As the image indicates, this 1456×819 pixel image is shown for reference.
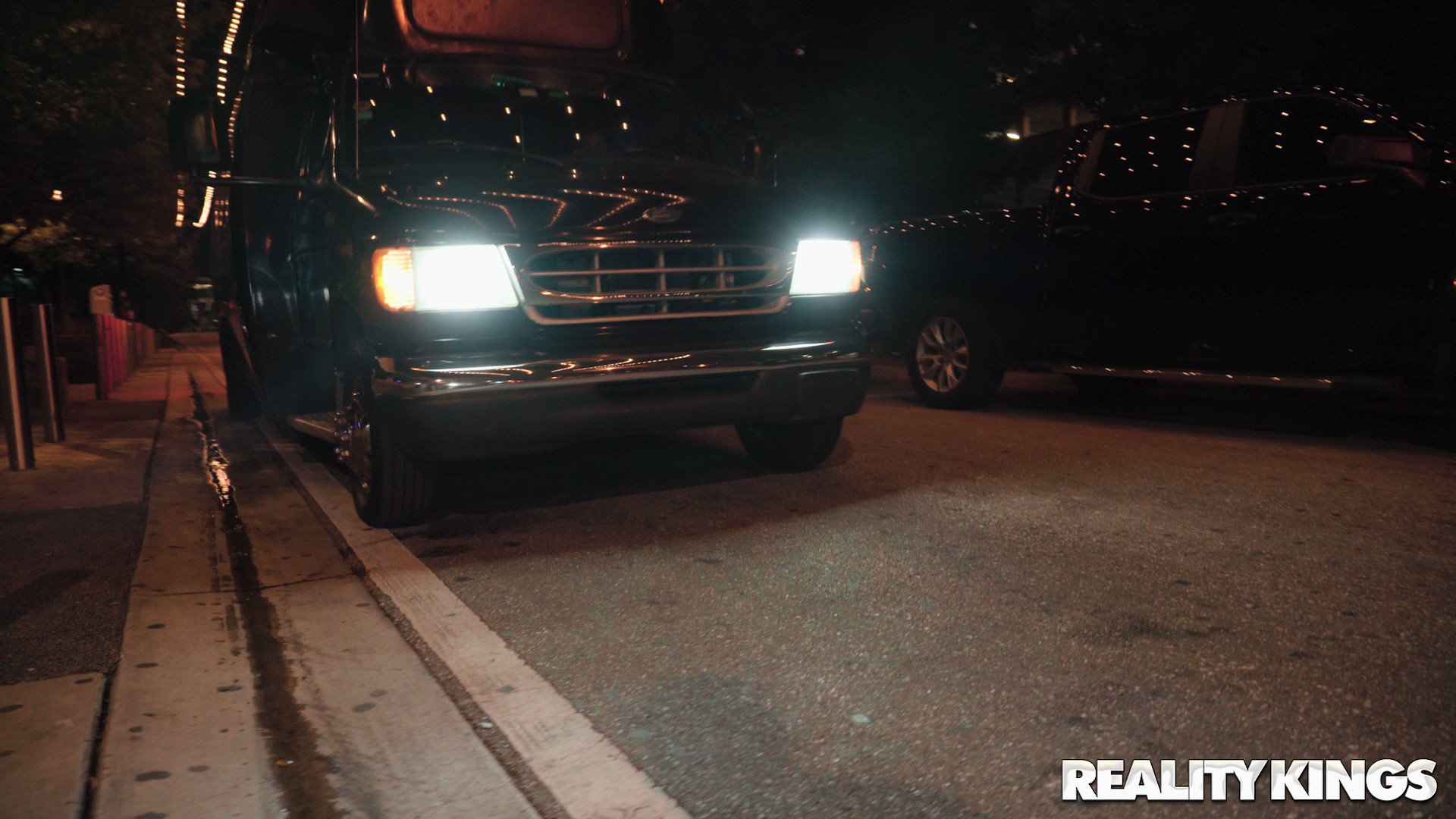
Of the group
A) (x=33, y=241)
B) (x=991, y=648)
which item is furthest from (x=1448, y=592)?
(x=33, y=241)

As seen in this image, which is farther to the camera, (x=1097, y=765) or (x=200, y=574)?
(x=200, y=574)

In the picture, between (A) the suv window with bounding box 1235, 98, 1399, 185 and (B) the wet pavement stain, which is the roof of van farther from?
(A) the suv window with bounding box 1235, 98, 1399, 185

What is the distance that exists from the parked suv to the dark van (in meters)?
2.47

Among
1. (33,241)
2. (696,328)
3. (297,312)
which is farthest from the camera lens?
(33,241)

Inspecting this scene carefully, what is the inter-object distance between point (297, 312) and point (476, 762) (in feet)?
12.0

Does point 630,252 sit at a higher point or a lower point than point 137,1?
lower

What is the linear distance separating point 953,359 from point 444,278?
15.7 ft

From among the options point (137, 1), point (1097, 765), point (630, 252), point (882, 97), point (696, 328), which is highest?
point (137, 1)

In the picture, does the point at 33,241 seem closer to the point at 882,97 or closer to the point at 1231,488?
the point at 882,97

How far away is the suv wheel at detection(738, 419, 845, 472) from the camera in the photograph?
5734mm

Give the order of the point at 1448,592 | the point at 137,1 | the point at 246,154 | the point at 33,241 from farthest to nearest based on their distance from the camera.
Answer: the point at 33,241 < the point at 137,1 < the point at 246,154 < the point at 1448,592

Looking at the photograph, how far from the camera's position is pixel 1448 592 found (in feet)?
11.7

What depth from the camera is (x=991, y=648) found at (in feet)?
10.4
